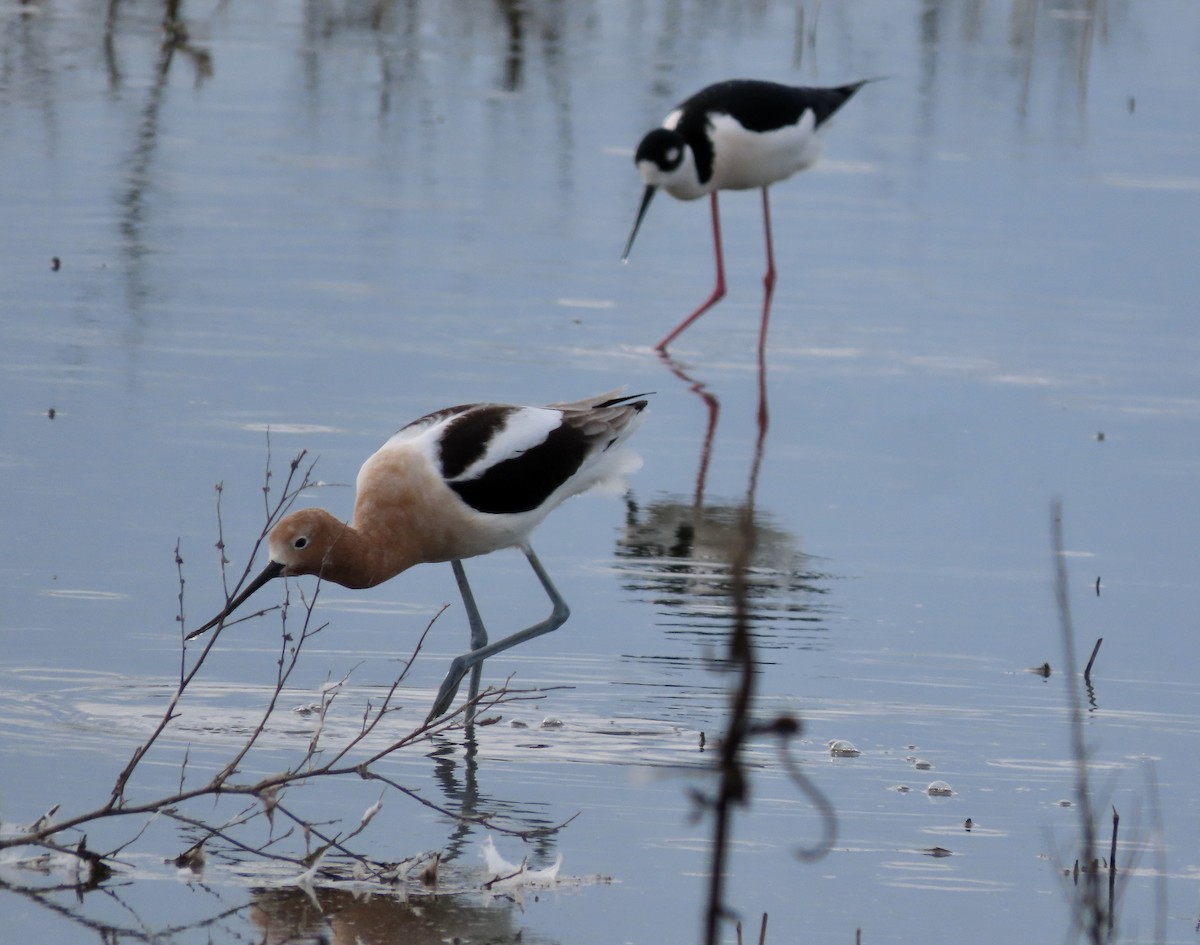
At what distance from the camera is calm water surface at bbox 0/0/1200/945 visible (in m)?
4.52

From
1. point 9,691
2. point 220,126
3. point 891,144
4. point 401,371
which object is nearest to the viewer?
point 9,691

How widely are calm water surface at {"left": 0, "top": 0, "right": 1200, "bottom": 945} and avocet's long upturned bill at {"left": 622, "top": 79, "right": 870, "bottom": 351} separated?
1.73 ft

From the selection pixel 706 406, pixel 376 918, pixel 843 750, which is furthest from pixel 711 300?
pixel 376 918

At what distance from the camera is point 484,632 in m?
6.00

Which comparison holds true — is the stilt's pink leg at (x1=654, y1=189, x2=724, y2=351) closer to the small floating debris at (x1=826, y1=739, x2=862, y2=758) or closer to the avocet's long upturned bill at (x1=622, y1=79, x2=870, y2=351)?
the avocet's long upturned bill at (x1=622, y1=79, x2=870, y2=351)

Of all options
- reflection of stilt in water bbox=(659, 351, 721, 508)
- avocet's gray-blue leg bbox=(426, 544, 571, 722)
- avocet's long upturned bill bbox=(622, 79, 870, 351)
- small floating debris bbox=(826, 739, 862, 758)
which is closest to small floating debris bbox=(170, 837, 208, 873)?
avocet's gray-blue leg bbox=(426, 544, 571, 722)

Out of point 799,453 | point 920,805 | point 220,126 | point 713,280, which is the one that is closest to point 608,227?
point 713,280

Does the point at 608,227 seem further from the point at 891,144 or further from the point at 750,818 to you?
the point at 750,818

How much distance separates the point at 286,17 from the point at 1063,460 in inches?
511

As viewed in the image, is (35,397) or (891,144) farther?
(891,144)

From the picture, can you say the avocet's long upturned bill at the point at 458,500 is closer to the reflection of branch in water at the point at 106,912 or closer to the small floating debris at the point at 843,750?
the small floating debris at the point at 843,750

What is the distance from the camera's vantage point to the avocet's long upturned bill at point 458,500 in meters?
5.32

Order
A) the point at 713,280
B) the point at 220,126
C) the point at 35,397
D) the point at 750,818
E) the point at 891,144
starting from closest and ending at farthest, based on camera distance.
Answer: the point at 750,818
the point at 35,397
the point at 713,280
the point at 220,126
the point at 891,144

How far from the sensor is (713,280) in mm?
11883
